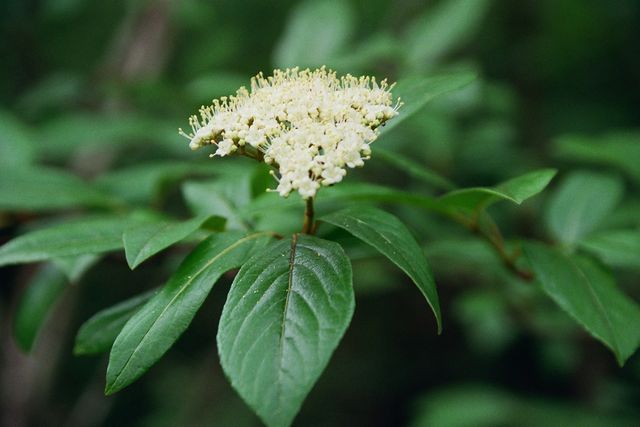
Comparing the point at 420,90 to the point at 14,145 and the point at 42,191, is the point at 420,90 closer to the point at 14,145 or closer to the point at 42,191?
the point at 42,191

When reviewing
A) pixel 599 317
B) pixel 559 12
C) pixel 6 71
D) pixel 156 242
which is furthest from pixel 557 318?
pixel 6 71

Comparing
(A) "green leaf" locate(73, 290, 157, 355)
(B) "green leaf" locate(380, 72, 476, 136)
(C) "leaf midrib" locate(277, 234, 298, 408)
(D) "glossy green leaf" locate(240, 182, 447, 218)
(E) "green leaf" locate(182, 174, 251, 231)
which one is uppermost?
(B) "green leaf" locate(380, 72, 476, 136)

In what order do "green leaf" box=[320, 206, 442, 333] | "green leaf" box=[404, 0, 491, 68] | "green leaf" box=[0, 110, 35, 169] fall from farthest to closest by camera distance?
"green leaf" box=[404, 0, 491, 68], "green leaf" box=[0, 110, 35, 169], "green leaf" box=[320, 206, 442, 333]

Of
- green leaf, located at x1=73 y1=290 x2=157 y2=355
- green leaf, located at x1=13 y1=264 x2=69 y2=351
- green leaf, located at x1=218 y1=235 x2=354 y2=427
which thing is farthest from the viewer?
green leaf, located at x1=13 y1=264 x2=69 y2=351

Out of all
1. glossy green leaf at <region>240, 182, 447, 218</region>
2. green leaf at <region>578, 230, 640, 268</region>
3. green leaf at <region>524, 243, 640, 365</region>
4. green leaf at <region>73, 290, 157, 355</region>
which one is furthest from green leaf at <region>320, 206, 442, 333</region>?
green leaf at <region>578, 230, 640, 268</region>

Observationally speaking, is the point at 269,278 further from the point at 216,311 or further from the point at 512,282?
the point at 216,311

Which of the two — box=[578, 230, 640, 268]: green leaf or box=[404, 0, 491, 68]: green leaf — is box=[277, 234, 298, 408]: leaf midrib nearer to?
box=[578, 230, 640, 268]: green leaf

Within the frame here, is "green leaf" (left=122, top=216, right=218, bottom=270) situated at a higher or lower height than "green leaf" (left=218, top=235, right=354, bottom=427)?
higher

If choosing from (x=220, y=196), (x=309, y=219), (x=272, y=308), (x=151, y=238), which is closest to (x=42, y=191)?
(x=220, y=196)

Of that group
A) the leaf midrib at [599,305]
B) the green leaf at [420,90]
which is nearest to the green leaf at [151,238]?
the green leaf at [420,90]
